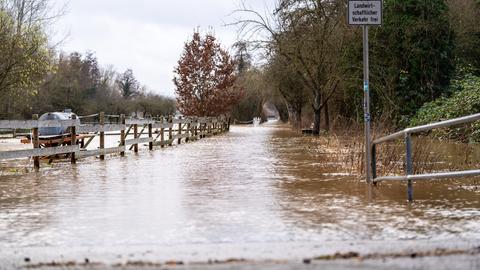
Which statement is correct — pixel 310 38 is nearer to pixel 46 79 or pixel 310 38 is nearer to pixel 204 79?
pixel 204 79

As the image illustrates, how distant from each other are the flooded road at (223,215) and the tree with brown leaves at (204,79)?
3415 centimetres

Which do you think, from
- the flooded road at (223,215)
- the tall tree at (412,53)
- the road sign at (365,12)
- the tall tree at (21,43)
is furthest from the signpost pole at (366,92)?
the tall tree at (412,53)

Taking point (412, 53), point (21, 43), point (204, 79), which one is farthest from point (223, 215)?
point (204, 79)

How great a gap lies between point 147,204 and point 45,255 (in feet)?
9.96

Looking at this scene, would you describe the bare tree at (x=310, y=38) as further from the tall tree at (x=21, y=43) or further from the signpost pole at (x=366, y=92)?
the signpost pole at (x=366, y=92)

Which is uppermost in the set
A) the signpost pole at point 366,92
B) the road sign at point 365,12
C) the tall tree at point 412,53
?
the tall tree at point 412,53

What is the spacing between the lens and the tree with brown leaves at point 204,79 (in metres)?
46.7

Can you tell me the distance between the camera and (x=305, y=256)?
5020 millimetres

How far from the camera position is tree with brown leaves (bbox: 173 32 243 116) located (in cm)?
4666

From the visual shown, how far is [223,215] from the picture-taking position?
24.0ft

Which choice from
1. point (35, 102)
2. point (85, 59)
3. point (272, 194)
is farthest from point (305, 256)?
point (85, 59)

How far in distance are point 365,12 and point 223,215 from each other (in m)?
4.22

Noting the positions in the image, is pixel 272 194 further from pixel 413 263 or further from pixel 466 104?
pixel 466 104

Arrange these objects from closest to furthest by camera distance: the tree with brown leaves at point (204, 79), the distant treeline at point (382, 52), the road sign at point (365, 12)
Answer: the road sign at point (365, 12) → the distant treeline at point (382, 52) → the tree with brown leaves at point (204, 79)
